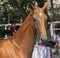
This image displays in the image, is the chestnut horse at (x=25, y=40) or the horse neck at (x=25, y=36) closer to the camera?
the chestnut horse at (x=25, y=40)

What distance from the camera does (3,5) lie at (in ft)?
60.8

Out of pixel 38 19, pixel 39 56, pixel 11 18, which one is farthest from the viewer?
pixel 11 18

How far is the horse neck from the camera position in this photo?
260 inches

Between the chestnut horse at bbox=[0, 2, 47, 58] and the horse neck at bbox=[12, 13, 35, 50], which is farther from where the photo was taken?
the horse neck at bbox=[12, 13, 35, 50]

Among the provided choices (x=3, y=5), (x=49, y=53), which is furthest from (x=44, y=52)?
(x=3, y=5)

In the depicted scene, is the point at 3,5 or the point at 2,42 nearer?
the point at 2,42

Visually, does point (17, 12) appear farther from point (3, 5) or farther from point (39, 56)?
point (39, 56)

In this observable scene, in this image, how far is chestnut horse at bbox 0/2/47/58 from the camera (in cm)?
642

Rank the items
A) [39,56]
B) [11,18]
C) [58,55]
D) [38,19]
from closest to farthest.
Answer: [38,19] < [39,56] < [58,55] < [11,18]

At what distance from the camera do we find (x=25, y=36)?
21.8ft

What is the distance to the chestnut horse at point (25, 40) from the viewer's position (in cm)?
642

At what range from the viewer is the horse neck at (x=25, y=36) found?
260 inches

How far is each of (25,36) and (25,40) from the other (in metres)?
0.09

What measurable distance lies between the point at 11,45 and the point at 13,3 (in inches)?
439
